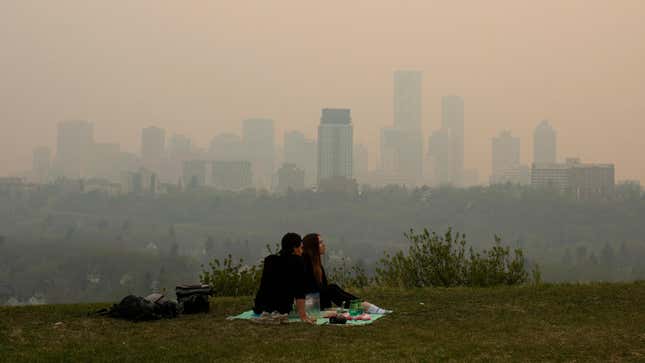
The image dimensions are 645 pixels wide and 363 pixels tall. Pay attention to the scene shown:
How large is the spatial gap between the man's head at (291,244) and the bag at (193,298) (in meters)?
2.37

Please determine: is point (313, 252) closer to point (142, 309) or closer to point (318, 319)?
point (318, 319)

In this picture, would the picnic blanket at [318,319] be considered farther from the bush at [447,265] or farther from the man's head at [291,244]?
the bush at [447,265]

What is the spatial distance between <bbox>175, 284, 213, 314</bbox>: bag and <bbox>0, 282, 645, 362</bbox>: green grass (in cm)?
43

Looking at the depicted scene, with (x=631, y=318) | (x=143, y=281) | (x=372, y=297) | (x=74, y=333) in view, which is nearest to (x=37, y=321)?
(x=74, y=333)

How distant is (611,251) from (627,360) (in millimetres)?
185352

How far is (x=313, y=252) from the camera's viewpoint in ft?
43.7

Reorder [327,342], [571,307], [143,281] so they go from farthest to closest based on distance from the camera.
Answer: [143,281], [571,307], [327,342]

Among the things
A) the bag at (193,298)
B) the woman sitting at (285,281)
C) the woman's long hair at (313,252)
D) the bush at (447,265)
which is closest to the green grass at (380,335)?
the bag at (193,298)

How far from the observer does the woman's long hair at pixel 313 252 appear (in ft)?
43.4

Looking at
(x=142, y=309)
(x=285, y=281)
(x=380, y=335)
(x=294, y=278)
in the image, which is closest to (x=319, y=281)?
(x=285, y=281)

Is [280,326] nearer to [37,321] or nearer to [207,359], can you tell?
[207,359]

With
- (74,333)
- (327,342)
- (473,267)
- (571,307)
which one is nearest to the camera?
(327,342)

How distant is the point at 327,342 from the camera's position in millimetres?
10406

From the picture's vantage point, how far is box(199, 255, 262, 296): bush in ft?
61.8
